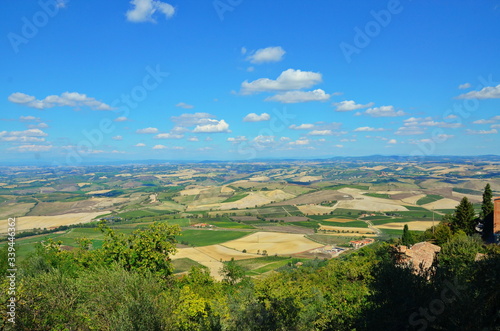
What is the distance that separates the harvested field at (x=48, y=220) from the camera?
115m

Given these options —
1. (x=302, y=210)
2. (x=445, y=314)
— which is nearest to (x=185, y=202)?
(x=302, y=210)

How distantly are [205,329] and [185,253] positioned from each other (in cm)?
7017

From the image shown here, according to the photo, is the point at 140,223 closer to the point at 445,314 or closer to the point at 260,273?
the point at 260,273

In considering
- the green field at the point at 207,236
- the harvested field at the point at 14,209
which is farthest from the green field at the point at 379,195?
the harvested field at the point at 14,209

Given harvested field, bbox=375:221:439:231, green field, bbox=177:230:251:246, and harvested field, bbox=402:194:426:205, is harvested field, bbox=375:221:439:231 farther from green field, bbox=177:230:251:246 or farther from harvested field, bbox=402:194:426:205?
green field, bbox=177:230:251:246

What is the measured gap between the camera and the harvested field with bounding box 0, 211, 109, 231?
114562mm

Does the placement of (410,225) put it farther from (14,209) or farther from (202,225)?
(14,209)

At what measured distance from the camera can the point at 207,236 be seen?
103 meters

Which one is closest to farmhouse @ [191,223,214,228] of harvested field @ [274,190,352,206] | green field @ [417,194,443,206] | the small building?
harvested field @ [274,190,352,206]

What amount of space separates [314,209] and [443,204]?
5829 centimetres

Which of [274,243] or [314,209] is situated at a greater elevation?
[314,209]

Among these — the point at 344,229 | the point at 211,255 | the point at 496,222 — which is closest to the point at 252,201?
the point at 344,229

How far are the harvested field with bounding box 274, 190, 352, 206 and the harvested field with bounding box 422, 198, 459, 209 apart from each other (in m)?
39.4

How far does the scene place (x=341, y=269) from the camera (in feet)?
135
